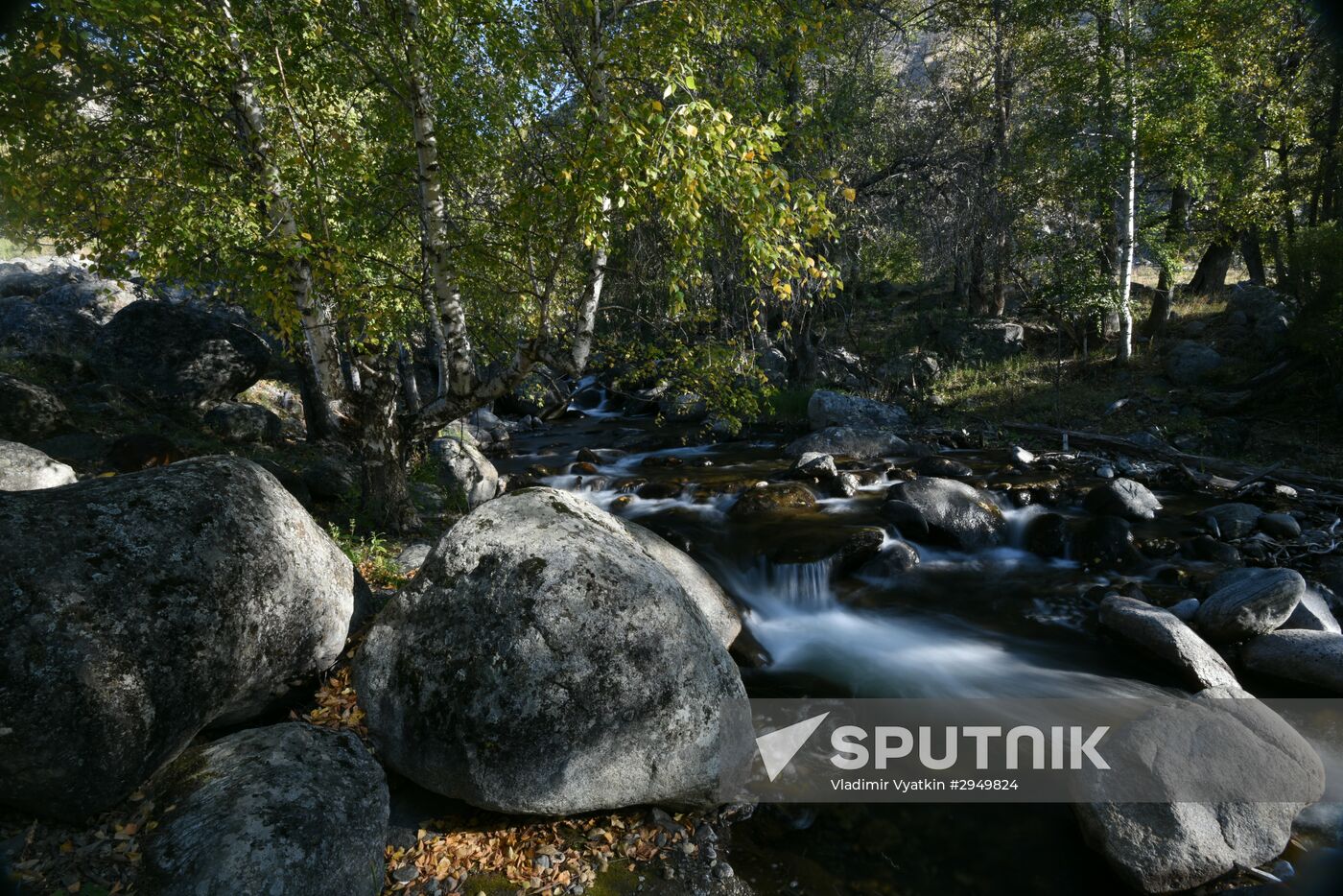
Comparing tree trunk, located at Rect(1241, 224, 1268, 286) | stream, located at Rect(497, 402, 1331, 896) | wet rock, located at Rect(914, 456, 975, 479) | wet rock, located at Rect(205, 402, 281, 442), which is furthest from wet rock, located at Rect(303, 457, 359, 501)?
tree trunk, located at Rect(1241, 224, 1268, 286)

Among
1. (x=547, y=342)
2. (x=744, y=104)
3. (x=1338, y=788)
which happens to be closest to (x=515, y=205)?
(x=547, y=342)

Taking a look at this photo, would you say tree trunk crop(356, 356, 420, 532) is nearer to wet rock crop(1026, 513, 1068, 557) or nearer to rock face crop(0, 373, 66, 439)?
rock face crop(0, 373, 66, 439)

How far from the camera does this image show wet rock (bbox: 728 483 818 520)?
11.5 metres

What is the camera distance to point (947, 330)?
75.8 feet

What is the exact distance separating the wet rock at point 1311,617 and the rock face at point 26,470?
43.2 ft

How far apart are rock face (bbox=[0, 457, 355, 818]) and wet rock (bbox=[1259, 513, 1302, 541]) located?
12280mm

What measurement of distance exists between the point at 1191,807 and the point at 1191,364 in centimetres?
1671

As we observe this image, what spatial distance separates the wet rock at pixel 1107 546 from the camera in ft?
30.3

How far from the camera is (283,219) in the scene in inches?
263

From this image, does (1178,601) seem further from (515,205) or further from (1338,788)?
(515,205)

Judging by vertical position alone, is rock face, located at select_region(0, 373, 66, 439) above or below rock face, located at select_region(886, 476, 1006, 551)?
above

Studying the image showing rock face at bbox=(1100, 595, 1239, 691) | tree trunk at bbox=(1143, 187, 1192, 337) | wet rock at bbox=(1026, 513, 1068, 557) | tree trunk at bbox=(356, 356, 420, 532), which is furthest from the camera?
tree trunk at bbox=(1143, 187, 1192, 337)

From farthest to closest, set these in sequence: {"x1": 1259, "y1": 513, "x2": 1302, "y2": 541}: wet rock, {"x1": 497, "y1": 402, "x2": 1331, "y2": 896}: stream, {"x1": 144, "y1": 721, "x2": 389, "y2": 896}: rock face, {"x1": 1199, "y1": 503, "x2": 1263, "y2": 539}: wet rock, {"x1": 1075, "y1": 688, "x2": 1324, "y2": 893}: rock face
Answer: {"x1": 1199, "y1": 503, "x2": 1263, "y2": 539}: wet rock < {"x1": 1259, "y1": 513, "x2": 1302, "y2": 541}: wet rock < {"x1": 497, "y1": 402, "x2": 1331, "y2": 896}: stream < {"x1": 1075, "y1": 688, "x2": 1324, "y2": 893}: rock face < {"x1": 144, "y1": 721, "x2": 389, "y2": 896}: rock face

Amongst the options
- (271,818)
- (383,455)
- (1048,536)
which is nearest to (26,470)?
(383,455)
